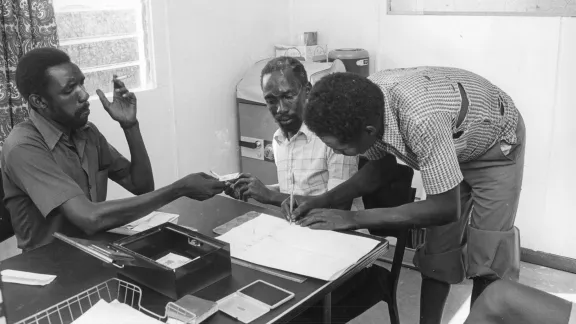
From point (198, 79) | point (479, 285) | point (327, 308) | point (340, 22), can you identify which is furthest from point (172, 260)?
point (340, 22)

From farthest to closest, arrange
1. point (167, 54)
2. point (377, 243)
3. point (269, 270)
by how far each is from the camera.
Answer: point (167, 54) → point (377, 243) → point (269, 270)

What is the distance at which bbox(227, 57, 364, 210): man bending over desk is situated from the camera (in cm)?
225

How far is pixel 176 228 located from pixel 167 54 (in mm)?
2007

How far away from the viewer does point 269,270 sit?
5.00 ft

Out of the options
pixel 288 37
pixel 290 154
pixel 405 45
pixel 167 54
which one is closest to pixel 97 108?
pixel 167 54

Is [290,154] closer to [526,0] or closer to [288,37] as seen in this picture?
[526,0]

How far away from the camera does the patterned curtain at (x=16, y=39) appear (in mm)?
2578

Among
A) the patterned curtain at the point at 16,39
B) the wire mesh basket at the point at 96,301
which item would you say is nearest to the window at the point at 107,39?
the patterned curtain at the point at 16,39

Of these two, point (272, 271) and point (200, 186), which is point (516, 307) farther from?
point (200, 186)

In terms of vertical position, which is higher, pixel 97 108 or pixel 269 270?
pixel 97 108

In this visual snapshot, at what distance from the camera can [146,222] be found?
190 cm

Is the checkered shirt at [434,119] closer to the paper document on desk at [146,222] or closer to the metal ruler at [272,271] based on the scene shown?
the metal ruler at [272,271]

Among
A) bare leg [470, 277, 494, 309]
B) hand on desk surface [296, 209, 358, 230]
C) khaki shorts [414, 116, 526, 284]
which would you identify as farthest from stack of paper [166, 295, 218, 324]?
bare leg [470, 277, 494, 309]

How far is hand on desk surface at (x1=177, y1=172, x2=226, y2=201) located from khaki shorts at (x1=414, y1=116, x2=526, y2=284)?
0.86 meters
